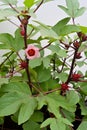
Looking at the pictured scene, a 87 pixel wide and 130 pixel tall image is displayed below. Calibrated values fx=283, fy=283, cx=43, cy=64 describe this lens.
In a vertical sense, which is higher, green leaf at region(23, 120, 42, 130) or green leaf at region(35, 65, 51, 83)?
green leaf at region(35, 65, 51, 83)

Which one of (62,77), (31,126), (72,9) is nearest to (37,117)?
(31,126)

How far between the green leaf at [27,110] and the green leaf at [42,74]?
0.09 m

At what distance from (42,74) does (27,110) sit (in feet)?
0.44

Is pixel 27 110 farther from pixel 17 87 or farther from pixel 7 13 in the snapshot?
pixel 7 13

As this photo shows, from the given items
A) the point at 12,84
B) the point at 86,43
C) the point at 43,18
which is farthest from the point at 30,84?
the point at 43,18

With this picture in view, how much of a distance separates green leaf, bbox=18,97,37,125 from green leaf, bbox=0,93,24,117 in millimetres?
14

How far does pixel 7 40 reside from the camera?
2.17 feet

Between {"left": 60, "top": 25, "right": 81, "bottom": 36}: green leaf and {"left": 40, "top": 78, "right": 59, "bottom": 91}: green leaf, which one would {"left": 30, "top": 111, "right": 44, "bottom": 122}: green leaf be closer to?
{"left": 40, "top": 78, "right": 59, "bottom": 91}: green leaf

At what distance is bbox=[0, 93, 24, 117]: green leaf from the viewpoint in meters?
0.60

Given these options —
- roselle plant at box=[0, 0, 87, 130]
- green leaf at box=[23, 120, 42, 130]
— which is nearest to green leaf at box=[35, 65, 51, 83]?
roselle plant at box=[0, 0, 87, 130]

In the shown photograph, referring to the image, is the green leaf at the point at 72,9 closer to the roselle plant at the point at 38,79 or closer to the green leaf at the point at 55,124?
the roselle plant at the point at 38,79

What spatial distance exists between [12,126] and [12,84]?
191 millimetres

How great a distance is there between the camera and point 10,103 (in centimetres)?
61

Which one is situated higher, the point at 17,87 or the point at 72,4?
the point at 72,4
